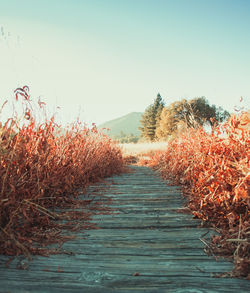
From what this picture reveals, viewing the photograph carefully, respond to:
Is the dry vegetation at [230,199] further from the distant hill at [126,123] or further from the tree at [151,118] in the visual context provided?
the distant hill at [126,123]

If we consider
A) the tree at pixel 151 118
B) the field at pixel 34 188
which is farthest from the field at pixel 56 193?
the tree at pixel 151 118

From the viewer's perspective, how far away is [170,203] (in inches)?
117

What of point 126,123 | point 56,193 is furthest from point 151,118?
point 126,123

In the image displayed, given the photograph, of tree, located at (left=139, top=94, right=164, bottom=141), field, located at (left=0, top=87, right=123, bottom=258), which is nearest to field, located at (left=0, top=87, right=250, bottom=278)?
field, located at (left=0, top=87, right=123, bottom=258)

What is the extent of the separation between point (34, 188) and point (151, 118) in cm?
4595

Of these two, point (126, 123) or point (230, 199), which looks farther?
point (126, 123)

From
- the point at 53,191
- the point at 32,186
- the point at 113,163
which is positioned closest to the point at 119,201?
the point at 53,191

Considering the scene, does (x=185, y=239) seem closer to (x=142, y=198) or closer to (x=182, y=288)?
(x=182, y=288)

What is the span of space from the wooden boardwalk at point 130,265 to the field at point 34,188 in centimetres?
17

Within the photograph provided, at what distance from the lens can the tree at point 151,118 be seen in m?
46.6

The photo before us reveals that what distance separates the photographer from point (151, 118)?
4691cm

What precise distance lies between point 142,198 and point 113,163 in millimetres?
3278

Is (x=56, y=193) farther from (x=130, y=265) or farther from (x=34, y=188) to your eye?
(x=130, y=265)

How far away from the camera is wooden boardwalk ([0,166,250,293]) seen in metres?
1.15
